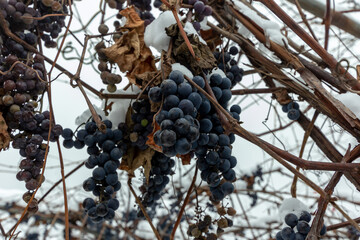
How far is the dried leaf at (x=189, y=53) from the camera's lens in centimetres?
75

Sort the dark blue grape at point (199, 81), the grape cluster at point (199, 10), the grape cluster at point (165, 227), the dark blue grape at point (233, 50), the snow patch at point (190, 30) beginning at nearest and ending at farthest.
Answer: the dark blue grape at point (199, 81) → the snow patch at point (190, 30) → the grape cluster at point (199, 10) → the dark blue grape at point (233, 50) → the grape cluster at point (165, 227)

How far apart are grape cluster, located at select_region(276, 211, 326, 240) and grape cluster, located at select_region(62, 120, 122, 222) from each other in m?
0.39

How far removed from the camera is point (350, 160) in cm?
76

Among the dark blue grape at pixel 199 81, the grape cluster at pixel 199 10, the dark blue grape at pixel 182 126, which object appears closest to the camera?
the dark blue grape at pixel 182 126

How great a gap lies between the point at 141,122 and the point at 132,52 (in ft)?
0.61

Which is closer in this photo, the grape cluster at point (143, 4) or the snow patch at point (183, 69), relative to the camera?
the snow patch at point (183, 69)

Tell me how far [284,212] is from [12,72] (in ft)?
2.38

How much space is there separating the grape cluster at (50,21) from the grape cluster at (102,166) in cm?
34

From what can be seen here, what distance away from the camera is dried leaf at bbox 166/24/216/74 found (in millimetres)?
750

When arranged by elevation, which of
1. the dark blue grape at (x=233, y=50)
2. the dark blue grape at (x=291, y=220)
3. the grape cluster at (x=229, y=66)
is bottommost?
the dark blue grape at (x=291, y=220)

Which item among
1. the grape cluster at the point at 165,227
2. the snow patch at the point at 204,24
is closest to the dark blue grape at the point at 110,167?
the snow patch at the point at 204,24

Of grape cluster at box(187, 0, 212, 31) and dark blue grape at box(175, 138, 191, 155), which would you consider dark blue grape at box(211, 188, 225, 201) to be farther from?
grape cluster at box(187, 0, 212, 31)

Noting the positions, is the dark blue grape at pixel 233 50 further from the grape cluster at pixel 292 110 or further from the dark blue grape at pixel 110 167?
the dark blue grape at pixel 110 167

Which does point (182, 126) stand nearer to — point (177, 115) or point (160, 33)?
point (177, 115)
